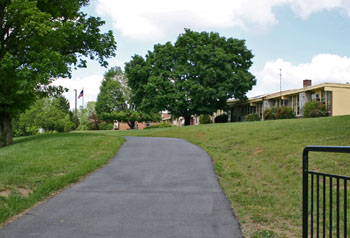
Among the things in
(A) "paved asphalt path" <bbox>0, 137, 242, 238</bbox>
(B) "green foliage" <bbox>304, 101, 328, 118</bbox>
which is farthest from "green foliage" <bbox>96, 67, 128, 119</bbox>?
(A) "paved asphalt path" <bbox>0, 137, 242, 238</bbox>

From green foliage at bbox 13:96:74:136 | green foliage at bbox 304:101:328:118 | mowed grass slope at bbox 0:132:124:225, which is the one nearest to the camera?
mowed grass slope at bbox 0:132:124:225

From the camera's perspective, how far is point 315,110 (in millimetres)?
28328

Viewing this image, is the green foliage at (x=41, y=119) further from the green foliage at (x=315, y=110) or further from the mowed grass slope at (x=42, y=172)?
the green foliage at (x=315, y=110)

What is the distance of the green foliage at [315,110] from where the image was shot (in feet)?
93.0

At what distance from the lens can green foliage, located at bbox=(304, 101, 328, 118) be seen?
28.3 m

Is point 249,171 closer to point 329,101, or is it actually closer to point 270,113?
point 329,101

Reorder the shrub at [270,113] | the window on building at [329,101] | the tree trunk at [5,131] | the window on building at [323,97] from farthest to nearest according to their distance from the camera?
1. the shrub at [270,113]
2. the window on building at [323,97]
3. the window on building at [329,101]
4. the tree trunk at [5,131]

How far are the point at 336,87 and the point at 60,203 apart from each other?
1130 inches

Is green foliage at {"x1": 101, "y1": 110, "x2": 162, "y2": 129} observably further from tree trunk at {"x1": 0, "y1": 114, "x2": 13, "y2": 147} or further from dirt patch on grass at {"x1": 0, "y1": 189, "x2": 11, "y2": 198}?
dirt patch on grass at {"x1": 0, "y1": 189, "x2": 11, "y2": 198}

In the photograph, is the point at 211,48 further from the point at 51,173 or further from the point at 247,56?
the point at 51,173

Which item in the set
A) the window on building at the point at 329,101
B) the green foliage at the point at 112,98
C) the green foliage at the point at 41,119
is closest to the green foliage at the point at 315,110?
the window on building at the point at 329,101

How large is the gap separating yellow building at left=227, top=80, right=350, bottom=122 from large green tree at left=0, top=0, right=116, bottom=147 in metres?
20.2

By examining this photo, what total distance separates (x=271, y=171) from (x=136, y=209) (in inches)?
199

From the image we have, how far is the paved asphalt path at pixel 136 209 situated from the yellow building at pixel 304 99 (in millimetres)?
23077
